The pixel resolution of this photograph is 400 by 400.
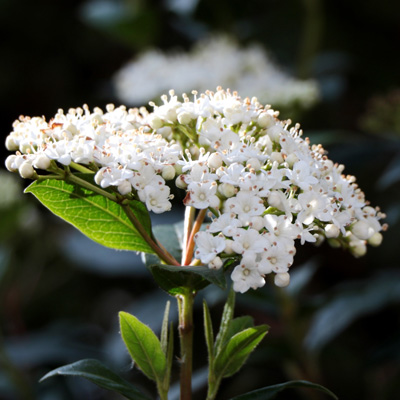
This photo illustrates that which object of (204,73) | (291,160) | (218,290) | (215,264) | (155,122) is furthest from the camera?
(204,73)

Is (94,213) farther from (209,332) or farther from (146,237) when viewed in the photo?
(209,332)

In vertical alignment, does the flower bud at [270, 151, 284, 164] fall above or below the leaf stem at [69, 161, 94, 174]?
above

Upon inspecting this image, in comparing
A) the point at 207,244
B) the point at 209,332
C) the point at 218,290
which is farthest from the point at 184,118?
the point at 218,290

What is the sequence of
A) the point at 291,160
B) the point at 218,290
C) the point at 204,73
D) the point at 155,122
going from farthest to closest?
the point at 204,73, the point at 218,290, the point at 155,122, the point at 291,160

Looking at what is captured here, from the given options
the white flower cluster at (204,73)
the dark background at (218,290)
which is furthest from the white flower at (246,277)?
the white flower cluster at (204,73)

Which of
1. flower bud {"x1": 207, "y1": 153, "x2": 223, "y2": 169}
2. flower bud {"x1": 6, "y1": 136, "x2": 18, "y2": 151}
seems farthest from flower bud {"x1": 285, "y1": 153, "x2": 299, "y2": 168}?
flower bud {"x1": 6, "y1": 136, "x2": 18, "y2": 151}

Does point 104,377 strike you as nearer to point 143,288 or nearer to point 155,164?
point 155,164

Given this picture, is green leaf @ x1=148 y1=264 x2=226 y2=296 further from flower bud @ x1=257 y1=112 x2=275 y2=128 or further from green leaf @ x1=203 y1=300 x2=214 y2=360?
flower bud @ x1=257 y1=112 x2=275 y2=128
